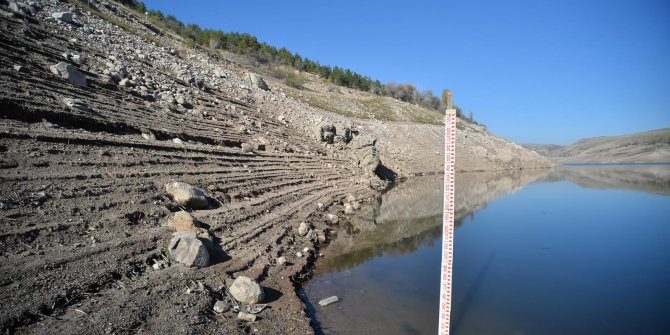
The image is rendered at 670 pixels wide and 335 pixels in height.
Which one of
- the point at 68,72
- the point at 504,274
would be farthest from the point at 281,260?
the point at 68,72

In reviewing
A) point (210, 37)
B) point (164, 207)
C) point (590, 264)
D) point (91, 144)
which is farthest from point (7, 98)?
point (210, 37)

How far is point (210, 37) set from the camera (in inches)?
2406

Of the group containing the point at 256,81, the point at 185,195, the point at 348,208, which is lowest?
the point at 348,208

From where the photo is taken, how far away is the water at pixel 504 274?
6.38 m

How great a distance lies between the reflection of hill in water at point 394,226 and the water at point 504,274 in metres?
0.05

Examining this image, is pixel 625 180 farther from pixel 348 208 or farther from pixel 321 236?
pixel 321 236

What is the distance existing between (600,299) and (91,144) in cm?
1268

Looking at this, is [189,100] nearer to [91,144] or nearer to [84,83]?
[84,83]

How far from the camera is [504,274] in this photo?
8781mm

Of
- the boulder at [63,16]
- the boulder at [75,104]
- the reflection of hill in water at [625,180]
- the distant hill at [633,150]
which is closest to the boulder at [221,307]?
the boulder at [75,104]

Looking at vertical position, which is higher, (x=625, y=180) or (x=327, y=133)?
(x=327, y=133)

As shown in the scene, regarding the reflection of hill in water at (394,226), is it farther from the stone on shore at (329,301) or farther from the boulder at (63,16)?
the boulder at (63,16)

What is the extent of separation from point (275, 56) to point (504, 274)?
73.1m

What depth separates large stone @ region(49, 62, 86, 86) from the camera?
1131 centimetres
